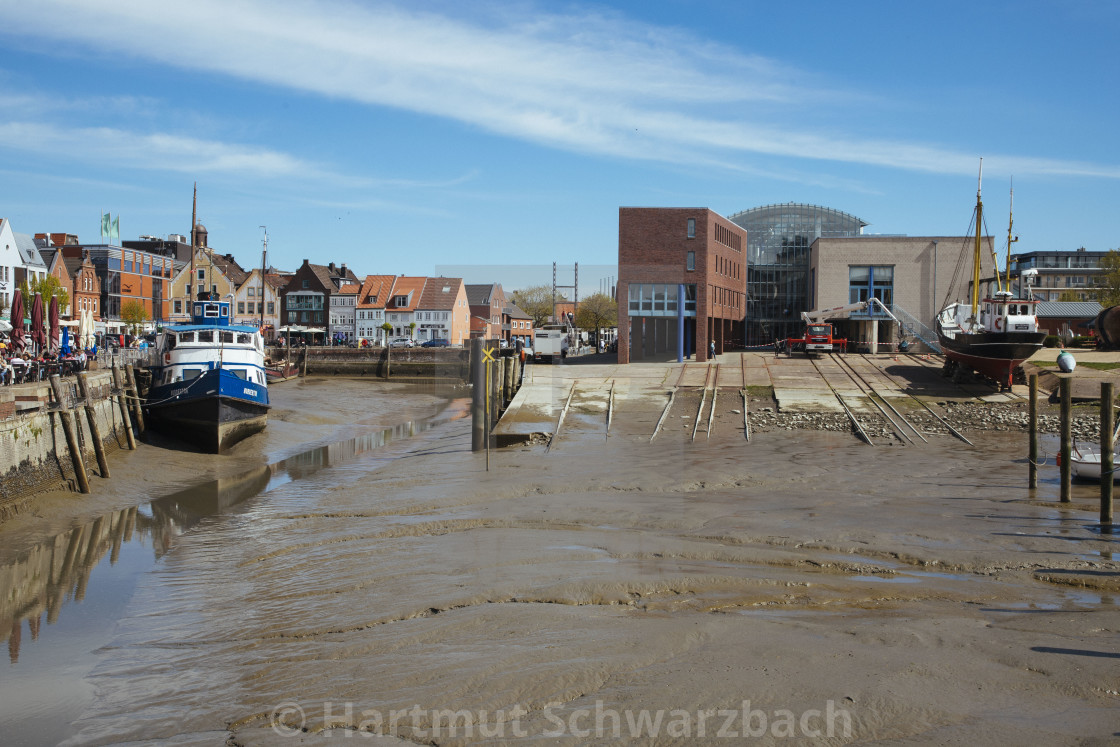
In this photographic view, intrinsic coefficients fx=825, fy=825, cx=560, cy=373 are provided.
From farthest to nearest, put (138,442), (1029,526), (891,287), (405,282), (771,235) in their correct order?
(405,282)
(771,235)
(891,287)
(138,442)
(1029,526)

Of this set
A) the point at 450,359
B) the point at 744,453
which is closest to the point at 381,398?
the point at 450,359

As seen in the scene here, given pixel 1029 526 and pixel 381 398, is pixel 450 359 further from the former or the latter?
pixel 1029 526

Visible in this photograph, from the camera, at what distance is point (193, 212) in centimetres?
4972

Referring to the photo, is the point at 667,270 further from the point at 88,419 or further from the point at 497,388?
the point at 88,419

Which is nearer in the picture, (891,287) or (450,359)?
(891,287)

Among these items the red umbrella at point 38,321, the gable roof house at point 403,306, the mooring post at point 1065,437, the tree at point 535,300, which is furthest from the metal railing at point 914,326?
the tree at point 535,300

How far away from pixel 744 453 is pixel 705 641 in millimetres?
14748

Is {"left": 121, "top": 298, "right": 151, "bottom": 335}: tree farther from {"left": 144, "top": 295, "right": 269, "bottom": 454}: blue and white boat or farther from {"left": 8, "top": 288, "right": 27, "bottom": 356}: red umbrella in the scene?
{"left": 144, "top": 295, "right": 269, "bottom": 454}: blue and white boat

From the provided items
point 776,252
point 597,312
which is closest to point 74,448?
point 776,252

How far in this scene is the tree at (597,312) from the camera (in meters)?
116

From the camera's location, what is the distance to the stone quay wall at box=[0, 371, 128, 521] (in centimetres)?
1648

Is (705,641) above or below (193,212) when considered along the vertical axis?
below

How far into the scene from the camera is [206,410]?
26469 millimetres

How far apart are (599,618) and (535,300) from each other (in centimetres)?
12598
